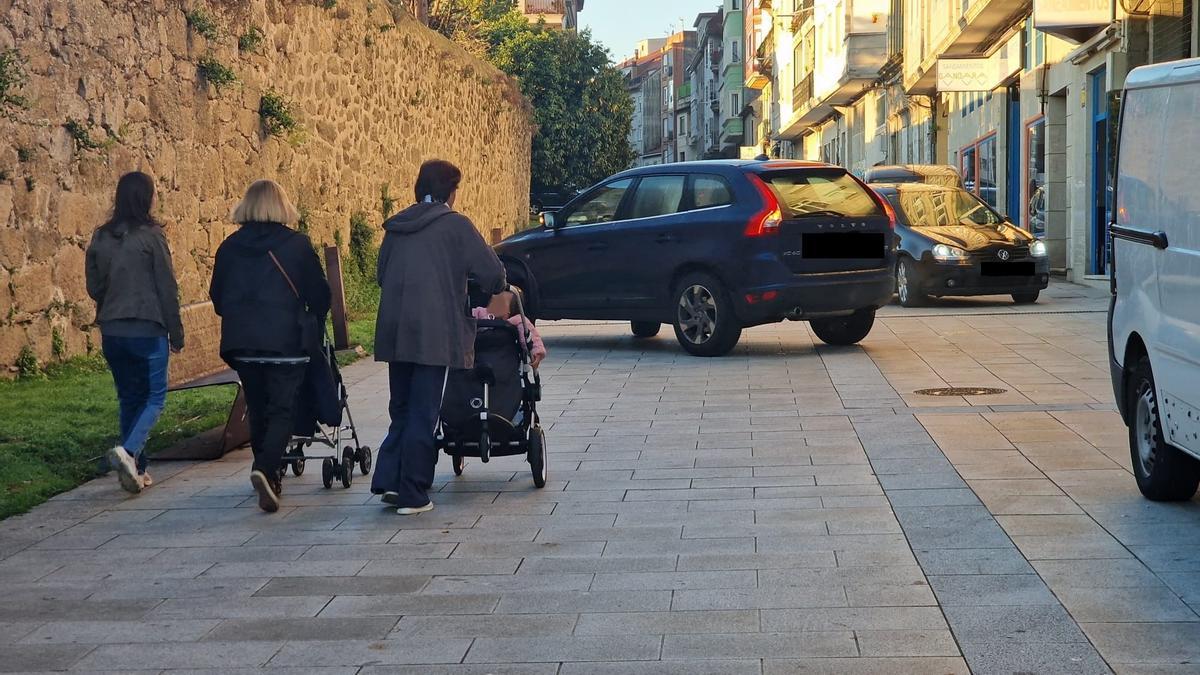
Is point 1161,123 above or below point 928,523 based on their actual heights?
above

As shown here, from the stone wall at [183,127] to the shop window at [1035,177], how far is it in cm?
1025

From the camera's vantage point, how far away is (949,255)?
1906cm

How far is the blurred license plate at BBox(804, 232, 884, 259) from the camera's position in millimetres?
13742

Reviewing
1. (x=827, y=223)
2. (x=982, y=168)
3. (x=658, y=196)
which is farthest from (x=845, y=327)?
(x=982, y=168)

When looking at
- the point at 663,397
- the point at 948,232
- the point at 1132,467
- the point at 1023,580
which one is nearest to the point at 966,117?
the point at 948,232

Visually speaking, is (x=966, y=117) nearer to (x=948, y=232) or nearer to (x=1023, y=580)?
(x=948, y=232)

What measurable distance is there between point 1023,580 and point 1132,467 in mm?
2394

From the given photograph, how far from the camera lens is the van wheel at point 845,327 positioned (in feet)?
48.1

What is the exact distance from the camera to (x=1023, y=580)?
5.49 meters

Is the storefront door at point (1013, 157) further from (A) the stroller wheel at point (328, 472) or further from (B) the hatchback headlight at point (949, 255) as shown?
(A) the stroller wheel at point (328, 472)

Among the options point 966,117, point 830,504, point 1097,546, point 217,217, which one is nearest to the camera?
point 1097,546

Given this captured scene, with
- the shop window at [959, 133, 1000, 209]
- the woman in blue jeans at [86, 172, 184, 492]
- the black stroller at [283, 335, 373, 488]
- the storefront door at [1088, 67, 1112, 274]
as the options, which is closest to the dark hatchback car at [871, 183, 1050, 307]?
the storefront door at [1088, 67, 1112, 274]

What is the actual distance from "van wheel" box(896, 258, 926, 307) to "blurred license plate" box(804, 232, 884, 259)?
544 cm

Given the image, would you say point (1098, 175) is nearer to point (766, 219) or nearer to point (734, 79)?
point (766, 219)
